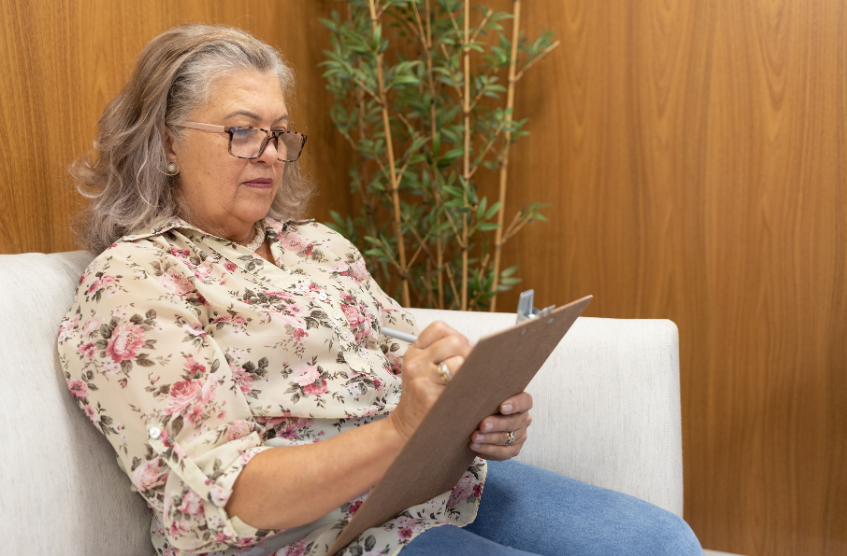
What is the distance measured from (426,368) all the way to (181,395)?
1.10 ft

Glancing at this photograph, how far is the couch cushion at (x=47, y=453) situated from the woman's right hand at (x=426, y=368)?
1.63ft

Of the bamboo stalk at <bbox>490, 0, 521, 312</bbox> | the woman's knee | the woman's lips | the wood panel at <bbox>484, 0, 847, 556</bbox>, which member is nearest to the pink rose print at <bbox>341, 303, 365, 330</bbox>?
the woman's lips

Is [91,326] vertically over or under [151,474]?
over

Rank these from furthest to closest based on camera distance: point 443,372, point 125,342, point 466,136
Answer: point 466,136 < point 125,342 < point 443,372

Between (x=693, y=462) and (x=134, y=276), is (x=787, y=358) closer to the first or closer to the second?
(x=693, y=462)

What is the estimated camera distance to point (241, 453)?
0.89m

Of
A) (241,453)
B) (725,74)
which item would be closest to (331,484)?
(241,453)

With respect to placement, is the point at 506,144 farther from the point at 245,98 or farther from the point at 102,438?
the point at 102,438

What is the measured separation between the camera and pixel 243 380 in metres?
1.04

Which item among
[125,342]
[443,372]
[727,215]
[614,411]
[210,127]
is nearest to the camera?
[443,372]

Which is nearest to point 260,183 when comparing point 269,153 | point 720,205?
point 269,153

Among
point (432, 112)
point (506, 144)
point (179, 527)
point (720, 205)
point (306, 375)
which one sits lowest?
point (179, 527)

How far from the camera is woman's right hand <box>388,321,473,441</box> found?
805mm

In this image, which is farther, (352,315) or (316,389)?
(352,315)
